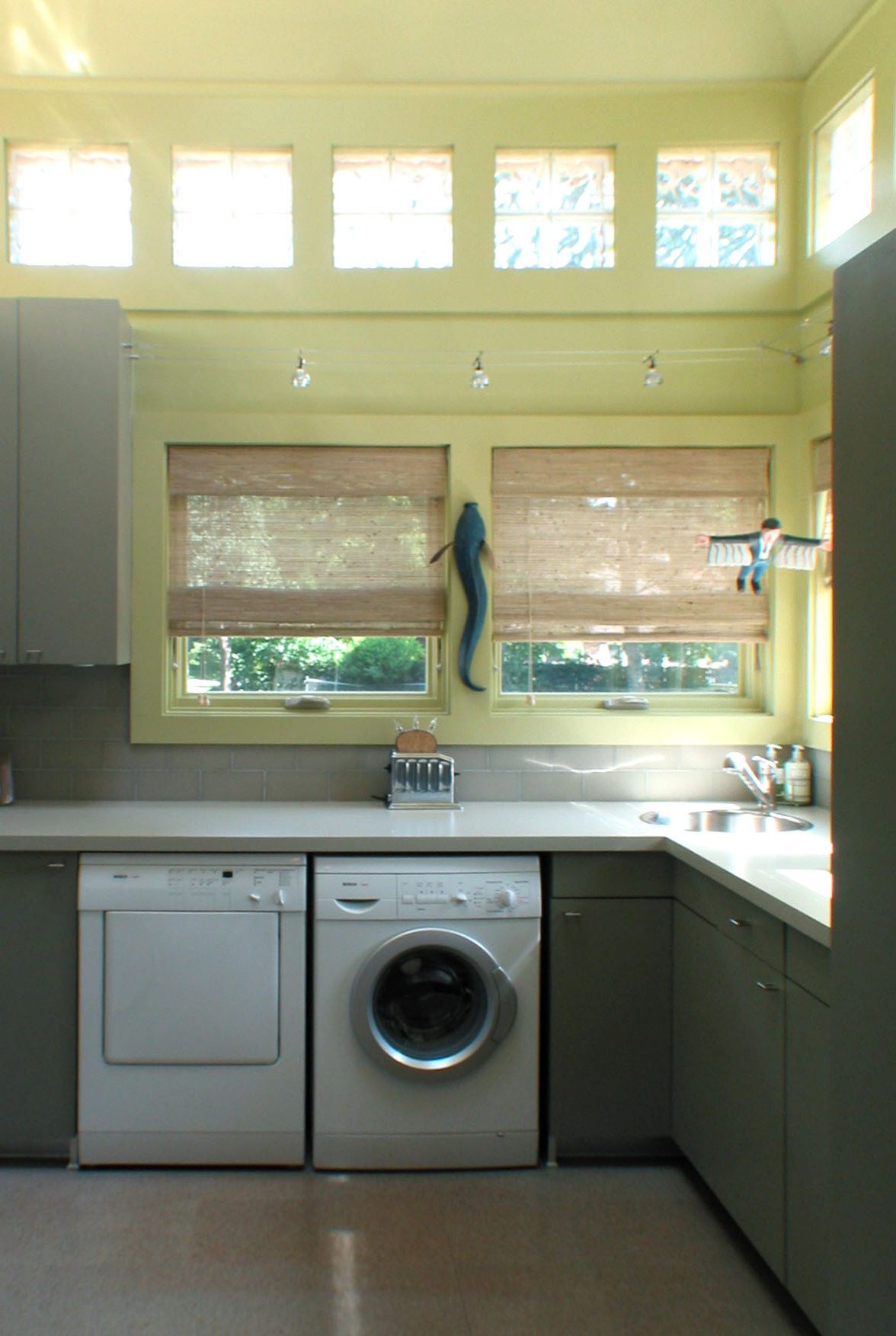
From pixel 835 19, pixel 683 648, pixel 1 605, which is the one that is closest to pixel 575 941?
pixel 683 648

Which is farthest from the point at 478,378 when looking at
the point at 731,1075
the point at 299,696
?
the point at 731,1075

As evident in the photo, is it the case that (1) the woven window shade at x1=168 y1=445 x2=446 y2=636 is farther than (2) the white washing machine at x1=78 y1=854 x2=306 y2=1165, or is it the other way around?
(1) the woven window shade at x1=168 y1=445 x2=446 y2=636

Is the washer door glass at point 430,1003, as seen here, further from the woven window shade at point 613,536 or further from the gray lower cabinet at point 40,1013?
the woven window shade at point 613,536

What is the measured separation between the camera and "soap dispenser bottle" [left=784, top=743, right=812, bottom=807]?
3.61 metres

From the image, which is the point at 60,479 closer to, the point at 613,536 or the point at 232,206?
the point at 232,206

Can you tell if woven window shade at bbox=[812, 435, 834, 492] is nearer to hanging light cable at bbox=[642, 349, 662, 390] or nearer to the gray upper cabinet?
hanging light cable at bbox=[642, 349, 662, 390]

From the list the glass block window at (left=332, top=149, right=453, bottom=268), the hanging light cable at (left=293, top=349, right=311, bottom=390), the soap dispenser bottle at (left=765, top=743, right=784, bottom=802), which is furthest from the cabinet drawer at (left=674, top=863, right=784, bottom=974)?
the glass block window at (left=332, top=149, right=453, bottom=268)

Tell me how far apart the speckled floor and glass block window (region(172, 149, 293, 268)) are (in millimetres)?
3096

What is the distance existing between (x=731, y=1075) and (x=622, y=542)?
1890mm

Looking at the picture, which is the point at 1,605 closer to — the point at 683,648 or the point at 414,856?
the point at 414,856

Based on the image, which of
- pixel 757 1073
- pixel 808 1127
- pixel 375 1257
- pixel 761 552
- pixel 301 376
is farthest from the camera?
pixel 301 376

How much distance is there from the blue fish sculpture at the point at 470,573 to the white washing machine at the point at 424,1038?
3.00 ft

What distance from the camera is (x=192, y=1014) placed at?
2.96 m

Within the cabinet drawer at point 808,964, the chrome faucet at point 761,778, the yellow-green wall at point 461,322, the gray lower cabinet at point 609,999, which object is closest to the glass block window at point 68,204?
the yellow-green wall at point 461,322
